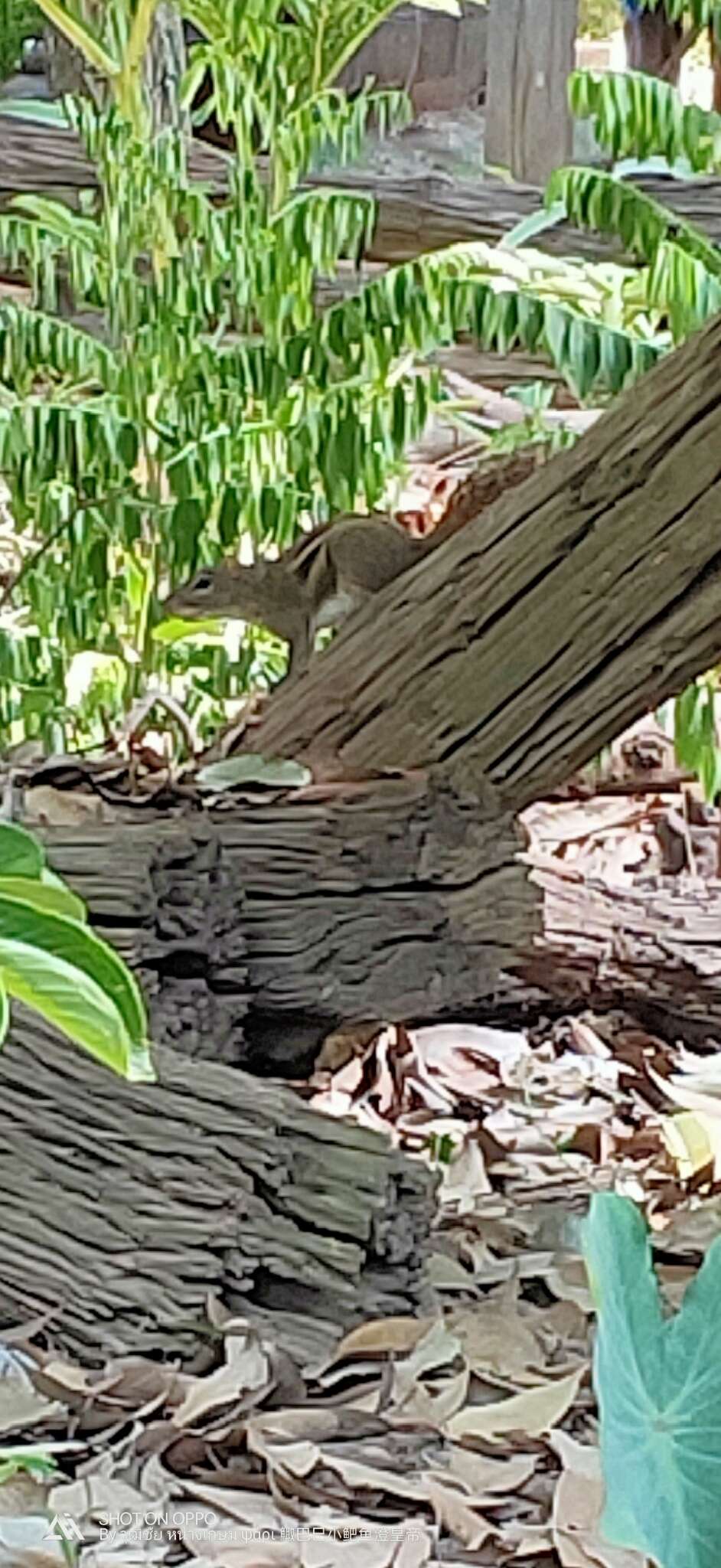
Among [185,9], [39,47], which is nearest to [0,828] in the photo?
[185,9]

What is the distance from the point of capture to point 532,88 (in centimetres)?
253

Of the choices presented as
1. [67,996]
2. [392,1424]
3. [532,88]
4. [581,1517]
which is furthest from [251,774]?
[532,88]

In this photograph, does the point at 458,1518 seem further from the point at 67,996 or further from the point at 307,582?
the point at 307,582

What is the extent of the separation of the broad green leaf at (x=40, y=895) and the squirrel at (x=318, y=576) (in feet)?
3.15

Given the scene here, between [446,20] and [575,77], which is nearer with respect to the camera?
[575,77]

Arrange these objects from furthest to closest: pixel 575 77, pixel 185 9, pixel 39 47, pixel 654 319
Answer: pixel 39 47 < pixel 654 319 < pixel 185 9 < pixel 575 77

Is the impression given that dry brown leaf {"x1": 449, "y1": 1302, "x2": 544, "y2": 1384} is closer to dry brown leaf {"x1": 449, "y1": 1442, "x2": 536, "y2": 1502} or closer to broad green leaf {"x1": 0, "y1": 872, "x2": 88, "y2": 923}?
dry brown leaf {"x1": 449, "y1": 1442, "x2": 536, "y2": 1502}

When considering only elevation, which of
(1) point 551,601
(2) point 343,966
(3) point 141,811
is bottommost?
(2) point 343,966

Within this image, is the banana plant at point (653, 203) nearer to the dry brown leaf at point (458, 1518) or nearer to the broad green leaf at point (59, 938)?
the dry brown leaf at point (458, 1518)

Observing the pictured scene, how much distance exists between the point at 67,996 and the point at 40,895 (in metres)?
0.06

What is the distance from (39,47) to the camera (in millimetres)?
3875

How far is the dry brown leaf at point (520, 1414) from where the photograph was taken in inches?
45.1

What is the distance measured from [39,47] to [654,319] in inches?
81.0

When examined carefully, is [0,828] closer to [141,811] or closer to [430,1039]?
[141,811]
